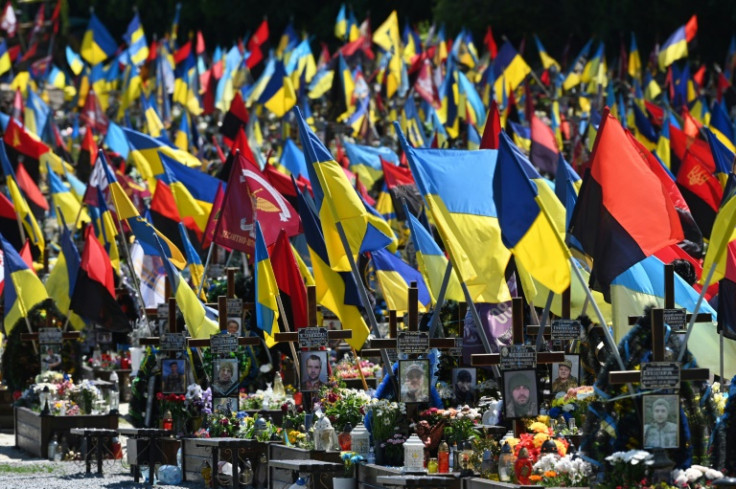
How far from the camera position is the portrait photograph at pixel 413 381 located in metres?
18.5

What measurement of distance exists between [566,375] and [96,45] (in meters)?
49.1

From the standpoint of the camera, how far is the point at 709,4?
67.2m

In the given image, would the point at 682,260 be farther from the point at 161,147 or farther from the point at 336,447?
the point at 161,147

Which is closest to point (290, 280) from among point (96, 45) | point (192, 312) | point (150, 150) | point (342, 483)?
point (192, 312)

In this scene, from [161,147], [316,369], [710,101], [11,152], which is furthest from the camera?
[710,101]

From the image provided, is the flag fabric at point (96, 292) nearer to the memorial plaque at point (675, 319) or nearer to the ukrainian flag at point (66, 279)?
the ukrainian flag at point (66, 279)

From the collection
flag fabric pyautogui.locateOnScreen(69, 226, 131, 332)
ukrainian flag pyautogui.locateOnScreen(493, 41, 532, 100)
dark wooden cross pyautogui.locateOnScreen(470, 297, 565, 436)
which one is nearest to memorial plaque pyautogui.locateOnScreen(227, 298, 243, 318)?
flag fabric pyautogui.locateOnScreen(69, 226, 131, 332)

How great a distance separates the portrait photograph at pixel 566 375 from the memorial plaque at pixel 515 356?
6.92 ft

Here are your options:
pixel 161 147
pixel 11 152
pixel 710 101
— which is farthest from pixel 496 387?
pixel 710 101

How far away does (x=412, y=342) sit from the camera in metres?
18.4

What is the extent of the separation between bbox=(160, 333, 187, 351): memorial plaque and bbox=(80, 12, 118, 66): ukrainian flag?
142ft

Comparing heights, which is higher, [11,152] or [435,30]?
[435,30]

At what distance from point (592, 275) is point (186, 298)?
750cm

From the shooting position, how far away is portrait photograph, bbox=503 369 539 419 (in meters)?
16.9
